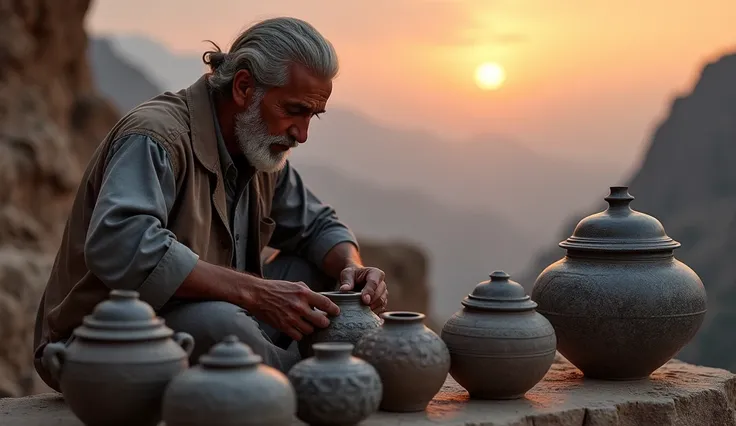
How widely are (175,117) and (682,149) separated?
47.4m

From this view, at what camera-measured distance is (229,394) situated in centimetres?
299

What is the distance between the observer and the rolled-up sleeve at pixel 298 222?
4992 mm

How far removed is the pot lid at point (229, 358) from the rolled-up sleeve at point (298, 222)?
1.85m

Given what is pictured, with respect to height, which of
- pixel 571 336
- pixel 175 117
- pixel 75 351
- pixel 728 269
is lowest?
pixel 728 269

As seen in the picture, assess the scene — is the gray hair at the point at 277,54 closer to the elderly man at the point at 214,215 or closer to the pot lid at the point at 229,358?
the elderly man at the point at 214,215

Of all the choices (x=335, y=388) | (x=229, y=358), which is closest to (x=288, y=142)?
(x=335, y=388)

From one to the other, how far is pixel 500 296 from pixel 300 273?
129 centimetres

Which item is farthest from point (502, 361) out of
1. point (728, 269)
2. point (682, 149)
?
point (682, 149)

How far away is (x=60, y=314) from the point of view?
4.04 m

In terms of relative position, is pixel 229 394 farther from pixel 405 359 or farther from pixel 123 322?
pixel 405 359

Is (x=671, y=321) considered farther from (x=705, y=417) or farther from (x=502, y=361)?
(x=502, y=361)

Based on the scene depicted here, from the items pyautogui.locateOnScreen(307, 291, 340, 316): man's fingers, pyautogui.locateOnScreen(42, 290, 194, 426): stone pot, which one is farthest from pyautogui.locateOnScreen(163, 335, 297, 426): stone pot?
pyautogui.locateOnScreen(307, 291, 340, 316): man's fingers

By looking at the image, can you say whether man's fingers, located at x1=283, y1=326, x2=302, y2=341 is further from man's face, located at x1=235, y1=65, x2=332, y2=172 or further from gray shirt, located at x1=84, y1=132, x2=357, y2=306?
man's face, located at x1=235, y1=65, x2=332, y2=172

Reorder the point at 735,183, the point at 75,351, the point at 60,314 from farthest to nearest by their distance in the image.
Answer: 1. the point at 735,183
2. the point at 60,314
3. the point at 75,351
